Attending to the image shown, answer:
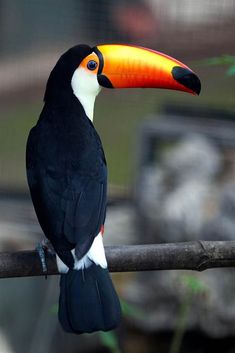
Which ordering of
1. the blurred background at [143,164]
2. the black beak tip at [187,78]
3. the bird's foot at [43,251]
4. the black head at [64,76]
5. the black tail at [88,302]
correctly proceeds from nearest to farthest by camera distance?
1. the black tail at [88,302]
2. the bird's foot at [43,251]
3. the black beak tip at [187,78]
4. the black head at [64,76]
5. the blurred background at [143,164]

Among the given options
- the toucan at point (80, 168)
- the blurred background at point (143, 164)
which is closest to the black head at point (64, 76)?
the toucan at point (80, 168)

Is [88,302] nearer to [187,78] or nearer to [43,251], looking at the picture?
[43,251]

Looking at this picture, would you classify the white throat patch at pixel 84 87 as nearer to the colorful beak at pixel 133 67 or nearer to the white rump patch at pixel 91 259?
the colorful beak at pixel 133 67

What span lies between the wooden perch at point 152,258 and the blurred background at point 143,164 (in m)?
1.00

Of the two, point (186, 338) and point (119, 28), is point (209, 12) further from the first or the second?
point (186, 338)

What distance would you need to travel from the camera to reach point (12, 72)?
17.1 ft

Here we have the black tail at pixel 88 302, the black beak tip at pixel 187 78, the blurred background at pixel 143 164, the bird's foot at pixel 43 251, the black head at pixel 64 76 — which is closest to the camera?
the black tail at pixel 88 302

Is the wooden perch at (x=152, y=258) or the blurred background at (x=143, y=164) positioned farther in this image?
the blurred background at (x=143, y=164)

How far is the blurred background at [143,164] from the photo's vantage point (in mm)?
4234

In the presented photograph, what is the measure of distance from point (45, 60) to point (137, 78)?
2.32 m

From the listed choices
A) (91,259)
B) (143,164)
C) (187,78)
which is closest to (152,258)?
(91,259)

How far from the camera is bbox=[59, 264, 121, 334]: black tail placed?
2434 mm

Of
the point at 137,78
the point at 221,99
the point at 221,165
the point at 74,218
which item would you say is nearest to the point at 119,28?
the point at 221,99

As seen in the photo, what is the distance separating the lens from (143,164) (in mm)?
4859
